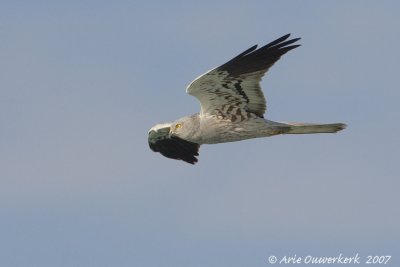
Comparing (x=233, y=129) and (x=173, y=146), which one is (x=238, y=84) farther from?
A: (x=173, y=146)

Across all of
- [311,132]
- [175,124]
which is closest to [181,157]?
[175,124]

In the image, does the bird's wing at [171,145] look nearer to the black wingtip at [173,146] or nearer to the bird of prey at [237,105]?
the black wingtip at [173,146]

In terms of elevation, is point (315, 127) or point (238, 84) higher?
point (238, 84)

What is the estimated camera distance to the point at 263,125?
23.3 meters

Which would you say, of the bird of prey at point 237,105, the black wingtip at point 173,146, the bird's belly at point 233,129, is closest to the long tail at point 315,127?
the bird of prey at point 237,105

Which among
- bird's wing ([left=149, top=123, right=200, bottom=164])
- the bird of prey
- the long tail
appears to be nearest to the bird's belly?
Result: the bird of prey

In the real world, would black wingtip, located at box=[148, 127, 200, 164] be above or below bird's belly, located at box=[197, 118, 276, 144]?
above

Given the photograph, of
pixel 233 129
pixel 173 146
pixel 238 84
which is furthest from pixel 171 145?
pixel 238 84

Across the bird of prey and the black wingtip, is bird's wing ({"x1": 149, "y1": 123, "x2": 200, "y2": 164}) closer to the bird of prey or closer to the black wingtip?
the black wingtip

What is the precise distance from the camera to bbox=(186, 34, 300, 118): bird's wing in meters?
22.4

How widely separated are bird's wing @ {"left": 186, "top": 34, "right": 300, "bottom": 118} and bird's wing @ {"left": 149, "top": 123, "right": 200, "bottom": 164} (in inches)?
114

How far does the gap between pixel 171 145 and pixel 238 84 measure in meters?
4.12

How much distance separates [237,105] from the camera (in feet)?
76.6

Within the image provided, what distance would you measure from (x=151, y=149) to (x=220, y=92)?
415 centimetres
